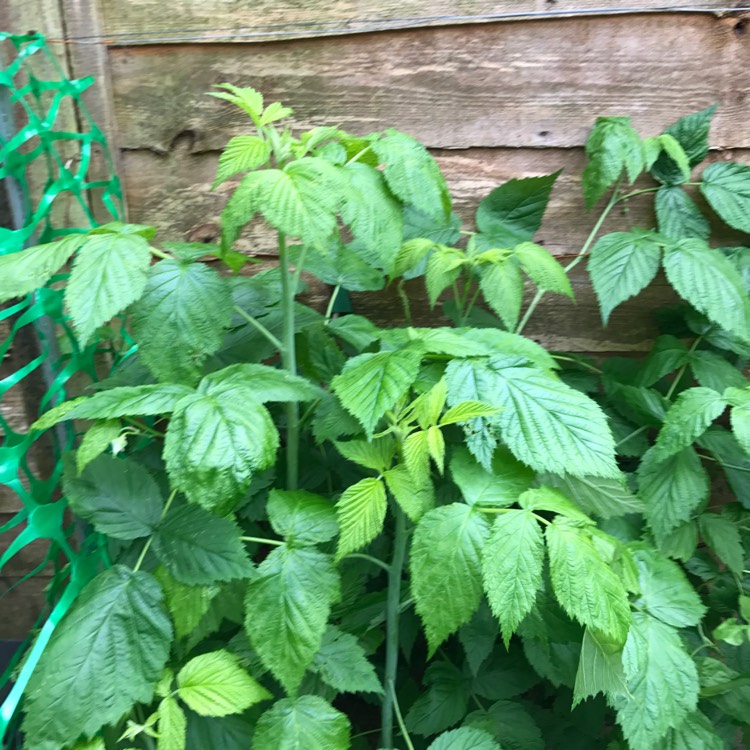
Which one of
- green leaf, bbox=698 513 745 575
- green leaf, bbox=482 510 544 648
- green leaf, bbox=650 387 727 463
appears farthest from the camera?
green leaf, bbox=698 513 745 575

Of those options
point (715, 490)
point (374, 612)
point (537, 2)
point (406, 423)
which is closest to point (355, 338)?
point (406, 423)

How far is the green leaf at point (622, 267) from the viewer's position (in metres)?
0.95

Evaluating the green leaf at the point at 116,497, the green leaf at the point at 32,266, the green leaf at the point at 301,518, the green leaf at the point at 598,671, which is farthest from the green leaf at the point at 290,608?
the green leaf at the point at 32,266

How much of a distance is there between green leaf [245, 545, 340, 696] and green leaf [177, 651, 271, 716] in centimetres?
6

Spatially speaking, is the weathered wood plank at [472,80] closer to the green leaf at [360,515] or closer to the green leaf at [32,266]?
the green leaf at [32,266]

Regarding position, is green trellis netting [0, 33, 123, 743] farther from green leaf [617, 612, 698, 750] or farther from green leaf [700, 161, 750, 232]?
green leaf [700, 161, 750, 232]

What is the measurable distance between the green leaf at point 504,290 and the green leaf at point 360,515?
353mm

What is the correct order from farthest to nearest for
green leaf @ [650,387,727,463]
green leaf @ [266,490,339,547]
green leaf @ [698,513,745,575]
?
green leaf @ [698,513,745,575], green leaf @ [650,387,727,463], green leaf @ [266,490,339,547]

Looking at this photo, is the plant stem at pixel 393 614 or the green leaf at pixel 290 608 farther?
the plant stem at pixel 393 614

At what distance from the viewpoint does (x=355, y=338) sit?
2.83ft

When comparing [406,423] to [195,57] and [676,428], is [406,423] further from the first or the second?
[195,57]

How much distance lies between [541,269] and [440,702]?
2.25ft

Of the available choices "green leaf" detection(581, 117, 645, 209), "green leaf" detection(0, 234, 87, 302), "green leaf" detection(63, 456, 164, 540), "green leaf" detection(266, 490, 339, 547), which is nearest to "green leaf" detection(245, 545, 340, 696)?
"green leaf" detection(266, 490, 339, 547)

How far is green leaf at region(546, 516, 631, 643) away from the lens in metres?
0.59
